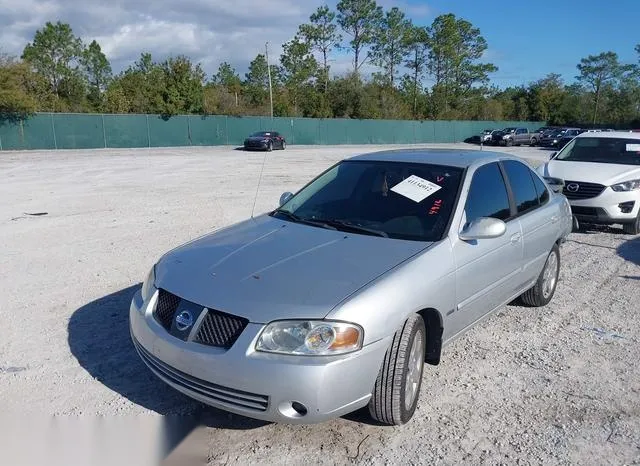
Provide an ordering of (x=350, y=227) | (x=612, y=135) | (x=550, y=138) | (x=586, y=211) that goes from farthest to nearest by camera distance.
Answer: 1. (x=550, y=138)
2. (x=612, y=135)
3. (x=586, y=211)
4. (x=350, y=227)

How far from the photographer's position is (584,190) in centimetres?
861

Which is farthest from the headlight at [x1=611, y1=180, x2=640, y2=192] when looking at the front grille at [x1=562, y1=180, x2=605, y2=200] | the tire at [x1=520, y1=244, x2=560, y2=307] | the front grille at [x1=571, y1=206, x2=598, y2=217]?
the tire at [x1=520, y1=244, x2=560, y2=307]

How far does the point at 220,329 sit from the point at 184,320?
0.91 feet

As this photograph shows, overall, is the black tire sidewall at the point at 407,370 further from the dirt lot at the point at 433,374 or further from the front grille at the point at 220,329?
the front grille at the point at 220,329

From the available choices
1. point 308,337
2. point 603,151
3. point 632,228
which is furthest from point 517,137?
point 308,337

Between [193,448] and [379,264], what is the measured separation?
1.49m

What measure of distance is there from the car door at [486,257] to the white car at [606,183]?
13.6 feet

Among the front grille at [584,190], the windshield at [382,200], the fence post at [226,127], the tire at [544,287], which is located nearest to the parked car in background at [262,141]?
the fence post at [226,127]

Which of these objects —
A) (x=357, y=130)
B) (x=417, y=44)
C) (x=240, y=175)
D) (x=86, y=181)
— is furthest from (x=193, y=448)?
(x=417, y=44)

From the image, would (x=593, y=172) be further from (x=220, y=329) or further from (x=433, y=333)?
(x=220, y=329)

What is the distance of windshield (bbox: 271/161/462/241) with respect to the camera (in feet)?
12.7

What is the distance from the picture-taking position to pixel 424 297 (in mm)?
3229

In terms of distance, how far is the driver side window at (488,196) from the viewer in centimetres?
408

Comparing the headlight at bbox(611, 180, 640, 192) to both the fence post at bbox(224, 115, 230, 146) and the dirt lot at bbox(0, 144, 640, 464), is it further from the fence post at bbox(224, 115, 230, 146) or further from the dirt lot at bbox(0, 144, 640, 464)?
the fence post at bbox(224, 115, 230, 146)
